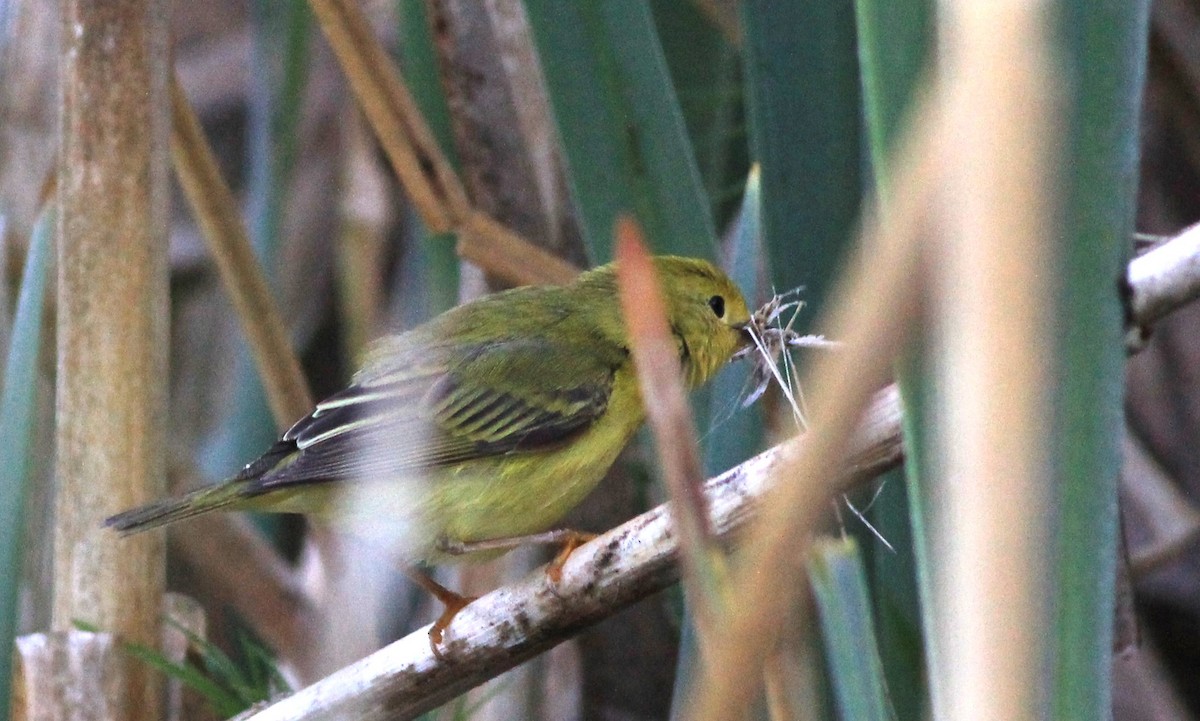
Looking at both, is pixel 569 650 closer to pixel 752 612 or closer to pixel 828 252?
pixel 828 252

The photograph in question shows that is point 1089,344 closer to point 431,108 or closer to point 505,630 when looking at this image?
point 505,630

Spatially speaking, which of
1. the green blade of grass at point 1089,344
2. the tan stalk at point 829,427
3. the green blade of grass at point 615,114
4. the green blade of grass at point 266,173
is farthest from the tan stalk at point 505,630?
the green blade of grass at point 266,173

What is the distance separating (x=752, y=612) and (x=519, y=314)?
6.21 ft

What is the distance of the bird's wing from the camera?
2.30 m

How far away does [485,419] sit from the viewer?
2492 mm

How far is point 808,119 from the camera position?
203cm

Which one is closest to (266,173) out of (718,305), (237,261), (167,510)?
(237,261)

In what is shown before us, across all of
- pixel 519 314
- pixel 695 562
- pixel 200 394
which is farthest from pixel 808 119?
pixel 200 394

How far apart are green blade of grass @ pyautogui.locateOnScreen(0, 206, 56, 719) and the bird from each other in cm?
27

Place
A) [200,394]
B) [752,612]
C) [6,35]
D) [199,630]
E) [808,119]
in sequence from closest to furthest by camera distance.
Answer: [752,612], [808,119], [199,630], [6,35], [200,394]

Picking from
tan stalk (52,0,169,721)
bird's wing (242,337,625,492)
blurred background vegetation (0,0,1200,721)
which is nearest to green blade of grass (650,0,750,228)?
blurred background vegetation (0,0,1200,721)

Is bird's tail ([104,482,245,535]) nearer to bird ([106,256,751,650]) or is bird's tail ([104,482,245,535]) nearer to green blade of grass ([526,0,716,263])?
bird ([106,256,751,650])

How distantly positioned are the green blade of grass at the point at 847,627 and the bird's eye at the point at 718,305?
1.40 metres

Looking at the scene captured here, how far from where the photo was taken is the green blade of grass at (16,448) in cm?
206
